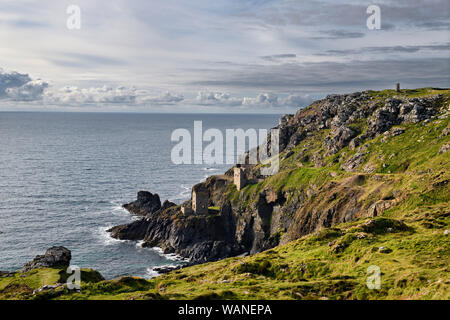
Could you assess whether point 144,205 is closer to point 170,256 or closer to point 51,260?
point 170,256

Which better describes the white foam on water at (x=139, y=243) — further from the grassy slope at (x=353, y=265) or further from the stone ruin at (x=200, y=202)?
the grassy slope at (x=353, y=265)

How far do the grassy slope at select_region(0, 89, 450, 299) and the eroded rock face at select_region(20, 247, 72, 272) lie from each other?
6.02 meters

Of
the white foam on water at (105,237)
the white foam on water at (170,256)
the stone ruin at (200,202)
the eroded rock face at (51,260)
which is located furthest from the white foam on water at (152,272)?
the eroded rock face at (51,260)

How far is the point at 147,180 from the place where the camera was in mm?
190500

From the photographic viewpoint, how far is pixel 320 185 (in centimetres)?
10419

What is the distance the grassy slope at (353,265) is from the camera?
3300cm

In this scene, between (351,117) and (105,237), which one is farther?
(351,117)

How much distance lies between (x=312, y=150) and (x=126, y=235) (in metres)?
73.2

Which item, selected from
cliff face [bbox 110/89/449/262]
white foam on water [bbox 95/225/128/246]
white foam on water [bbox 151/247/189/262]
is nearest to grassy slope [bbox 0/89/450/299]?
cliff face [bbox 110/89/449/262]

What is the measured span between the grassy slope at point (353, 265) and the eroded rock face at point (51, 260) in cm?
602

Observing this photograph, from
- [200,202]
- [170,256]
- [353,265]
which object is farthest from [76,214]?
[353,265]

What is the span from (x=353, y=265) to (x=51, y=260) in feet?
167
